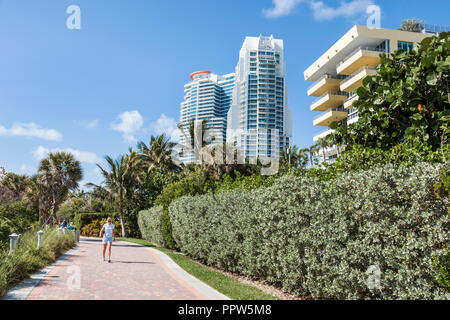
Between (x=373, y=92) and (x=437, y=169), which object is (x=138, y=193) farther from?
(x=437, y=169)

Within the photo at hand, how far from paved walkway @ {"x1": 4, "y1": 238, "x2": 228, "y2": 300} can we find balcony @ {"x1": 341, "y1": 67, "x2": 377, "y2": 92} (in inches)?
1335

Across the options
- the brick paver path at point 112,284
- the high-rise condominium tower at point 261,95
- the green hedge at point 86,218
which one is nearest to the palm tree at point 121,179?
the green hedge at point 86,218

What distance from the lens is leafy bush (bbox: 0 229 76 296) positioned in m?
7.65

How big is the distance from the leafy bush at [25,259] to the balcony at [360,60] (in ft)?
118

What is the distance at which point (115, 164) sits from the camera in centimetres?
3744

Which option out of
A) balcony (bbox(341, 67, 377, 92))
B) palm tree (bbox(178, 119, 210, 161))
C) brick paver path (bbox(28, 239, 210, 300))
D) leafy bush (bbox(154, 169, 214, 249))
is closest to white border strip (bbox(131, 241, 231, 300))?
brick paver path (bbox(28, 239, 210, 300))

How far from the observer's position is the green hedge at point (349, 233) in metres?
4.89

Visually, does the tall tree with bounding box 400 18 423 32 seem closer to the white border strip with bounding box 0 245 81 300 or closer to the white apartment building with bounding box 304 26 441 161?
the white apartment building with bounding box 304 26 441 161

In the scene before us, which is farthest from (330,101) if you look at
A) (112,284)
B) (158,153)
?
(112,284)

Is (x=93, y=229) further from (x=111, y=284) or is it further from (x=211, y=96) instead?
(x=211, y=96)

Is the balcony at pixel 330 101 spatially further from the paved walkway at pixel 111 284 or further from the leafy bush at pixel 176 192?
the paved walkway at pixel 111 284
